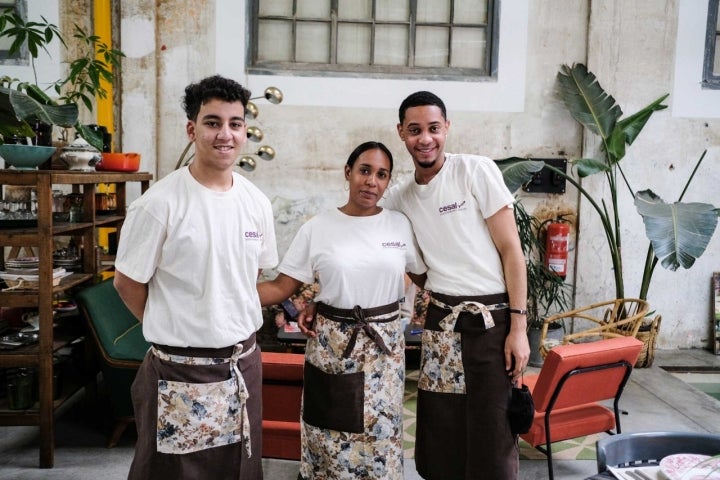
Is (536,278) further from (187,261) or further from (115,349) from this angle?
(187,261)

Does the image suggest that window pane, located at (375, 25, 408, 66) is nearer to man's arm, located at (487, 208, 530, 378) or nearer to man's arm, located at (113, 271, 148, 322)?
man's arm, located at (487, 208, 530, 378)

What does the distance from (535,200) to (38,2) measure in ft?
15.0

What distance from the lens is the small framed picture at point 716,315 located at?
211 inches

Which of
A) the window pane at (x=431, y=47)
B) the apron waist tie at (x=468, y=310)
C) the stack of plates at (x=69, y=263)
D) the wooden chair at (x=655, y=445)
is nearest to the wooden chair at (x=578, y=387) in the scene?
the apron waist tie at (x=468, y=310)

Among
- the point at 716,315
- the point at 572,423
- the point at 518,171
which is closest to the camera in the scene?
the point at 572,423

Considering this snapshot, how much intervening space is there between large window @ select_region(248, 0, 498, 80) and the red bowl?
146 cm

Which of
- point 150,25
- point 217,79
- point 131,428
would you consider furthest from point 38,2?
point 217,79

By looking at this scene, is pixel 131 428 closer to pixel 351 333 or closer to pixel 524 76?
pixel 351 333

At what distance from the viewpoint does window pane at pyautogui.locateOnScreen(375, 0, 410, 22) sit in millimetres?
5184

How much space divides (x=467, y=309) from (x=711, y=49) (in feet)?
14.8

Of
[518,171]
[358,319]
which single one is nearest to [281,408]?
[358,319]

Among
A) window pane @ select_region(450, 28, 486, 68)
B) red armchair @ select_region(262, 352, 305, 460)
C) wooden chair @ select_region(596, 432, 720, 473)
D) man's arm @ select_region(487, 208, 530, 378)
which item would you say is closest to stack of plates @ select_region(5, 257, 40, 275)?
red armchair @ select_region(262, 352, 305, 460)

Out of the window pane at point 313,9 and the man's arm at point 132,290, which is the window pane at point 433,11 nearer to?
the window pane at point 313,9

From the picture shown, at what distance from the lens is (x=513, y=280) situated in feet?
7.30
